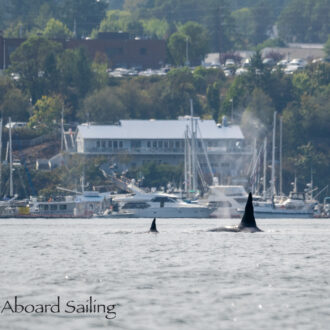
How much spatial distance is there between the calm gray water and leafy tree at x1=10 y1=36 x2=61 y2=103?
313 ft

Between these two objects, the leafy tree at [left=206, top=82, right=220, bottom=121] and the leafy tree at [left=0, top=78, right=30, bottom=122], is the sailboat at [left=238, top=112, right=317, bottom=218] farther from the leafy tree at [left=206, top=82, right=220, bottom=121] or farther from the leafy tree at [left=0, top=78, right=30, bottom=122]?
the leafy tree at [left=206, top=82, right=220, bottom=121]

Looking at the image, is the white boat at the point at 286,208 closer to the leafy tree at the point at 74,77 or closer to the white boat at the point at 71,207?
the white boat at the point at 71,207

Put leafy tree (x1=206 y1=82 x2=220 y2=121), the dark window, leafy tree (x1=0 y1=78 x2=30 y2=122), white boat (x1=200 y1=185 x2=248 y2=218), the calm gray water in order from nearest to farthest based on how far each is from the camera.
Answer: the calm gray water, the dark window, white boat (x1=200 y1=185 x2=248 y2=218), leafy tree (x1=0 y1=78 x2=30 y2=122), leafy tree (x1=206 y1=82 x2=220 y2=121)

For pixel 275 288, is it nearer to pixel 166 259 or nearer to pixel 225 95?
pixel 166 259

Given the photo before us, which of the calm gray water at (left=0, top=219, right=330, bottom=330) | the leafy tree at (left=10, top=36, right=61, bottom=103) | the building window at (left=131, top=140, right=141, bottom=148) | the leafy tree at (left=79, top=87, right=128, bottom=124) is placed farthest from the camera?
the leafy tree at (left=10, top=36, right=61, bottom=103)

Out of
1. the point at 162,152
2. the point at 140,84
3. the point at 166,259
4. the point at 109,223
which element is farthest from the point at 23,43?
the point at 166,259

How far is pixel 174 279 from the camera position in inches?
2176

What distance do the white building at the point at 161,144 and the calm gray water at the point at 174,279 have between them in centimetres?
6952

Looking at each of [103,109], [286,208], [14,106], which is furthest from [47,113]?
[286,208]

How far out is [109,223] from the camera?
376ft

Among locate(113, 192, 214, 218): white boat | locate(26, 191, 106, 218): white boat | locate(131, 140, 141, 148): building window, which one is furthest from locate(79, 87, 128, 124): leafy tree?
locate(113, 192, 214, 218): white boat

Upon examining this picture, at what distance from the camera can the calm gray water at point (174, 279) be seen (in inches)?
1742

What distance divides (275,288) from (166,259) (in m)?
13.3

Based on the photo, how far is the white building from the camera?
15650 centimetres
